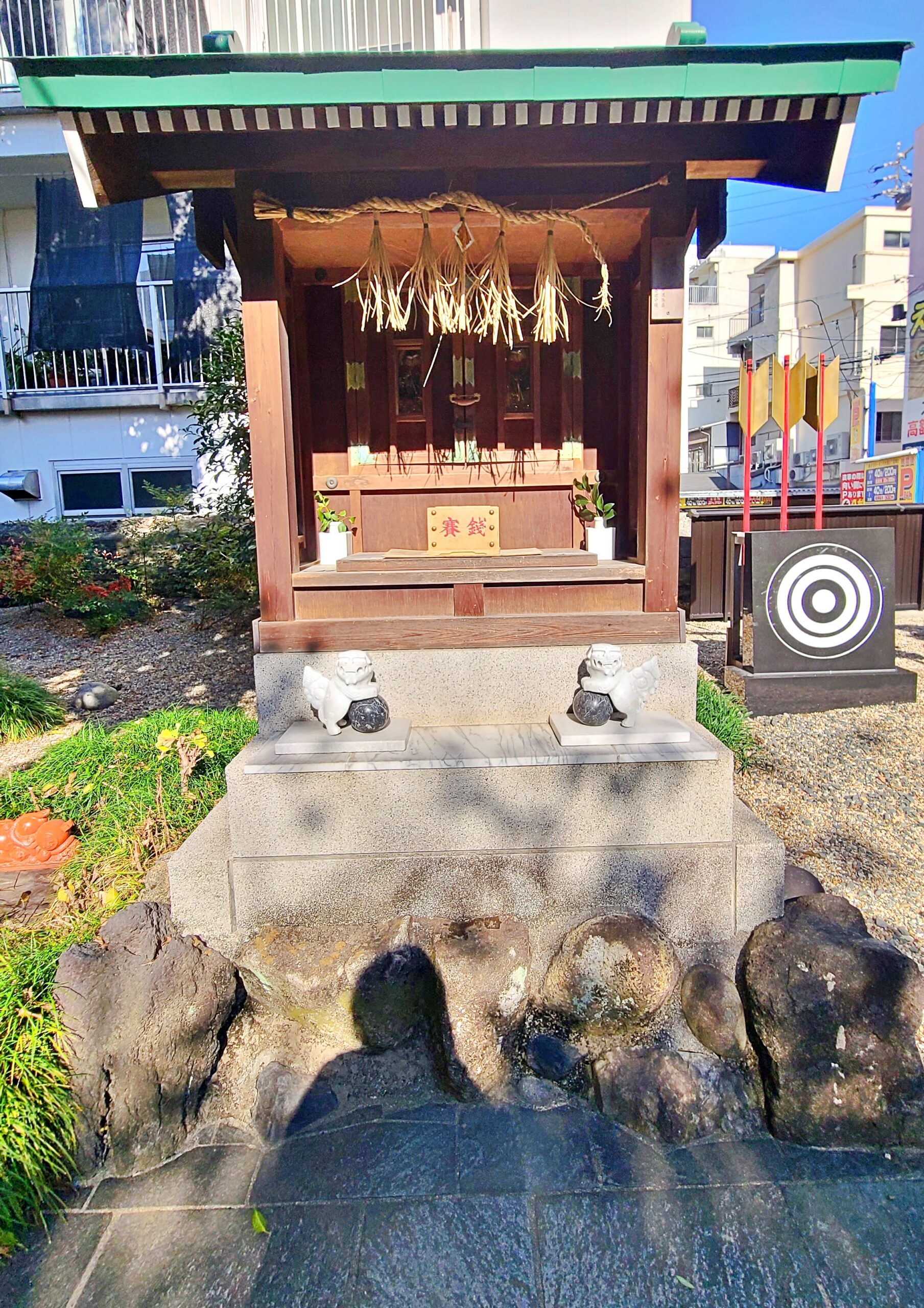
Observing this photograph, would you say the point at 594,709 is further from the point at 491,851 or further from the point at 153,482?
the point at 153,482

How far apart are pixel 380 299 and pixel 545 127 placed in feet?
3.93

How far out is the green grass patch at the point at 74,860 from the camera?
2475 millimetres

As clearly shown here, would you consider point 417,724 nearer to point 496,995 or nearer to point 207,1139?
point 496,995

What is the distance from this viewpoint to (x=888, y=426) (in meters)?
32.4

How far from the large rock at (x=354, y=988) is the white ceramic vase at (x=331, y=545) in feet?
9.08

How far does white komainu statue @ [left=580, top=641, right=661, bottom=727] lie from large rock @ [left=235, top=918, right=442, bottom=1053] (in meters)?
1.51

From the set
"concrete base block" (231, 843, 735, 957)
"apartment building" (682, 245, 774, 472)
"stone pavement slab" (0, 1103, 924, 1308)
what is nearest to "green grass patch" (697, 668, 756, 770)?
"concrete base block" (231, 843, 735, 957)

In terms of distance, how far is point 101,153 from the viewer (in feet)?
12.2

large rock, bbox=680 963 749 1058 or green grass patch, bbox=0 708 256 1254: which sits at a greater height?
green grass patch, bbox=0 708 256 1254

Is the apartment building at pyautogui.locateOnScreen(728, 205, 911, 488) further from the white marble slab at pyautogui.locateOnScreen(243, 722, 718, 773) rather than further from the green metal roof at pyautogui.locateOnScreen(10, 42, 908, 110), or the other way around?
the white marble slab at pyautogui.locateOnScreen(243, 722, 718, 773)

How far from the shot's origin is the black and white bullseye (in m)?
6.31

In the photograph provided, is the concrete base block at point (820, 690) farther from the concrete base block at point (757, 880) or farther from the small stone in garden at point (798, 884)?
the concrete base block at point (757, 880)

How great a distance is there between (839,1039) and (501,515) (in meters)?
3.97

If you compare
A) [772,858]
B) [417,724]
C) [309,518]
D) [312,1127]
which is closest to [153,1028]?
[312,1127]
